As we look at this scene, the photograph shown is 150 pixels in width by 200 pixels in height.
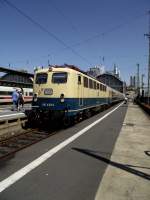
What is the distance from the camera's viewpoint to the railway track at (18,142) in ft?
36.0

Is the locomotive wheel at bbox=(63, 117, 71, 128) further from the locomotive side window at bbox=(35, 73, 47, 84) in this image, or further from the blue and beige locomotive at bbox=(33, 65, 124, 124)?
the locomotive side window at bbox=(35, 73, 47, 84)

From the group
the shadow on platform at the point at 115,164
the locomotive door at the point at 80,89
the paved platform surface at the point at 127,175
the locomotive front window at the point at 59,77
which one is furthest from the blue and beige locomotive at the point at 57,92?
the shadow on platform at the point at 115,164

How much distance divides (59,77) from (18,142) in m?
5.16

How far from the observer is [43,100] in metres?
17.0

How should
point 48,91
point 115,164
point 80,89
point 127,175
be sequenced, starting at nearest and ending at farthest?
point 127,175, point 115,164, point 48,91, point 80,89

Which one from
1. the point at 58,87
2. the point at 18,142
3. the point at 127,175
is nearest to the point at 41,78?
the point at 58,87

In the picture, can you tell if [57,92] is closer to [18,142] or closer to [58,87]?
[58,87]

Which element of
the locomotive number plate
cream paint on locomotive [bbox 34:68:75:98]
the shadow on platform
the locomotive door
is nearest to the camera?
the shadow on platform

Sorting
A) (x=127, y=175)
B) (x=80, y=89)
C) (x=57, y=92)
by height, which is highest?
(x=80, y=89)

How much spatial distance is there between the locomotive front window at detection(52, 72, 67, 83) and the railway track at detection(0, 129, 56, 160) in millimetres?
2678

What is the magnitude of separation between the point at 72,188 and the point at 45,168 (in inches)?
68.8

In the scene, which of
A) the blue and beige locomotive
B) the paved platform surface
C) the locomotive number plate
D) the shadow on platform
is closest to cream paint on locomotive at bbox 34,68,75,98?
the blue and beige locomotive

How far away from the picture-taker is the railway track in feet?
36.0

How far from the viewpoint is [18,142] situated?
13.1m
